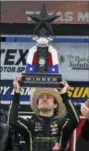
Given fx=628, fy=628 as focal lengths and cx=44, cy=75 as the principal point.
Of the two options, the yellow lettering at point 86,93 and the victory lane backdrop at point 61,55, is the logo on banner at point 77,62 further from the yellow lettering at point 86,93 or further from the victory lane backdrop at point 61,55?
the yellow lettering at point 86,93

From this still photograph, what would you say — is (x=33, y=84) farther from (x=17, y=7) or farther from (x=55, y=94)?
(x=17, y=7)

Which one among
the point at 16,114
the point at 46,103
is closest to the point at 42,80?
the point at 46,103

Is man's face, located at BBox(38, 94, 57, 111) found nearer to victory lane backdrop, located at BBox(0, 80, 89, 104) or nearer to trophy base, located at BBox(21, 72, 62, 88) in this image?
trophy base, located at BBox(21, 72, 62, 88)

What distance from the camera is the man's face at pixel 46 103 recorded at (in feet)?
14.0

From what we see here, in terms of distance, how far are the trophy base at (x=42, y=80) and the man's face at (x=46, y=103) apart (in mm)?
140

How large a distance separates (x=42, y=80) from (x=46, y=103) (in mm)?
184

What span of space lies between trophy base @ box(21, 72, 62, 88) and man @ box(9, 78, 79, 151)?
107 mm

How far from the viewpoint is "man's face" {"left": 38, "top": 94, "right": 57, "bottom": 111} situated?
168 inches

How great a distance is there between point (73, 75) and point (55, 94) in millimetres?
793

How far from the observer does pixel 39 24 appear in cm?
438

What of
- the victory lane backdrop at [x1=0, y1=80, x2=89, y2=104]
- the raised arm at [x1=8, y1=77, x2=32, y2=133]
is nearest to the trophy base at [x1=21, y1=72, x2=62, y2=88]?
the raised arm at [x1=8, y1=77, x2=32, y2=133]

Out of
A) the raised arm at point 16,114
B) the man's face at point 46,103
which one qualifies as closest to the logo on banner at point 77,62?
the man's face at point 46,103

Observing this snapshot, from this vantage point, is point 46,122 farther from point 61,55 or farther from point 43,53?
point 61,55

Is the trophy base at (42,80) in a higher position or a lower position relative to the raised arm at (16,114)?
higher
